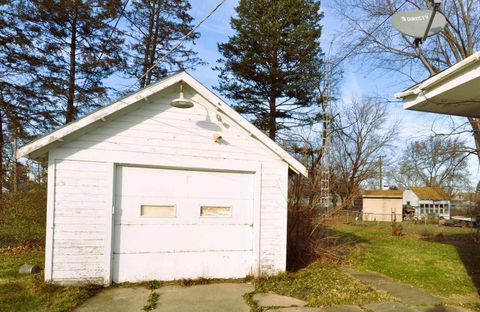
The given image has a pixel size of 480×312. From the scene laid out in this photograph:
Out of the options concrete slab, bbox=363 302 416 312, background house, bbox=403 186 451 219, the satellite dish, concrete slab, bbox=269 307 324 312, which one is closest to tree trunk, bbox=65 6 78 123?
concrete slab, bbox=269 307 324 312

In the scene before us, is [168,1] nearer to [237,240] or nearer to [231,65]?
[231,65]

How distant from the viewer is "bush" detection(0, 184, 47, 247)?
33.7ft

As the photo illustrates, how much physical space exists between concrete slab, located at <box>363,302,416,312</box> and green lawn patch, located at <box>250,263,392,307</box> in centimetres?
17

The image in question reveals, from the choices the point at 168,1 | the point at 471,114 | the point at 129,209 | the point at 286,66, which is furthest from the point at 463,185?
the point at 129,209

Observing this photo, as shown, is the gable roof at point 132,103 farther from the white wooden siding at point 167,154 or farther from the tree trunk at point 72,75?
the tree trunk at point 72,75

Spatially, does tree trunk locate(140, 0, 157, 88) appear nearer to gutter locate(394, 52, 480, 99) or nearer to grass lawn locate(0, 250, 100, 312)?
grass lawn locate(0, 250, 100, 312)

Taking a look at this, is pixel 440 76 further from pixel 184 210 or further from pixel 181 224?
pixel 181 224

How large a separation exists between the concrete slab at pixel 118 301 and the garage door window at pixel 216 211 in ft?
5.90

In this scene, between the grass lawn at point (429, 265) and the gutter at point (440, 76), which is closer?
the gutter at point (440, 76)

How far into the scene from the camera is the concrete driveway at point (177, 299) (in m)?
5.53

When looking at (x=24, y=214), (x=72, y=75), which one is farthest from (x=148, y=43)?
(x=24, y=214)

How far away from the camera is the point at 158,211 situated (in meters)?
6.97

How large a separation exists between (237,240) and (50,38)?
1436cm

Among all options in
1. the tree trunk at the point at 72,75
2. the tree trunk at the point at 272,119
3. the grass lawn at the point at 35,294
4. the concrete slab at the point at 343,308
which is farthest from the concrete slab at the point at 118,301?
the tree trunk at the point at 272,119
